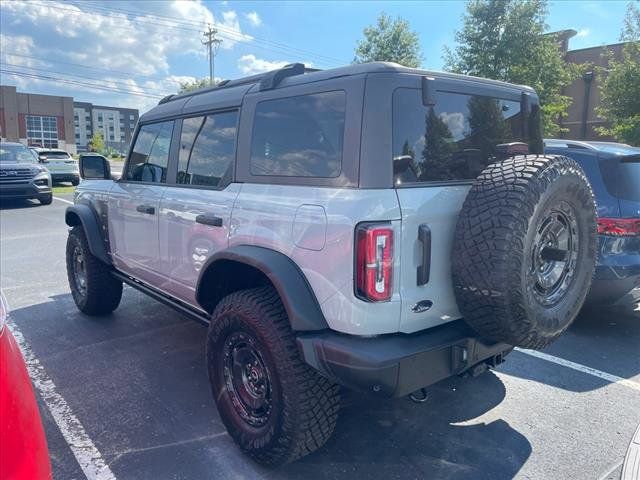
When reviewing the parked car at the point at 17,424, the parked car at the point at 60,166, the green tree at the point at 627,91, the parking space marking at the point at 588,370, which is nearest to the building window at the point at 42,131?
the parked car at the point at 60,166

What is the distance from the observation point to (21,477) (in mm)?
1338

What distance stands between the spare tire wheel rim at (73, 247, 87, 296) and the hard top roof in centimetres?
174

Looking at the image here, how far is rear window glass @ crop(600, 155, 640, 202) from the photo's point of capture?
416 centimetres

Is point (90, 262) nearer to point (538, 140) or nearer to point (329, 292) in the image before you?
point (329, 292)

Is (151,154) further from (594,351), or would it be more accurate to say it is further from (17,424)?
(594,351)

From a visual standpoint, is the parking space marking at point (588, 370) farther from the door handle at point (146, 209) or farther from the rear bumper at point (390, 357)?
the door handle at point (146, 209)

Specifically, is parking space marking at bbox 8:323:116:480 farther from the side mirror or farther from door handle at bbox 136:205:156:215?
the side mirror

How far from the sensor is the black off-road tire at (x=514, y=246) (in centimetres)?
214

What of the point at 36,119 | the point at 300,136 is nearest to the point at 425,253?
the point at 300,136

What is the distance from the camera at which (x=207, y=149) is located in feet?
10.8

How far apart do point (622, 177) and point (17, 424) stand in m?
4.67

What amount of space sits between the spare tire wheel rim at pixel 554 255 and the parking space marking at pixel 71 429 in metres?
2.44

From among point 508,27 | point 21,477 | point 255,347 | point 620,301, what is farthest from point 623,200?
point 508,27

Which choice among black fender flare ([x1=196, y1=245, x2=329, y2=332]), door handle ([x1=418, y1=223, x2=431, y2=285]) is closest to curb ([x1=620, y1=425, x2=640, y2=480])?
door handle ([x1=418, y1=223, x2=431, y2=285])
